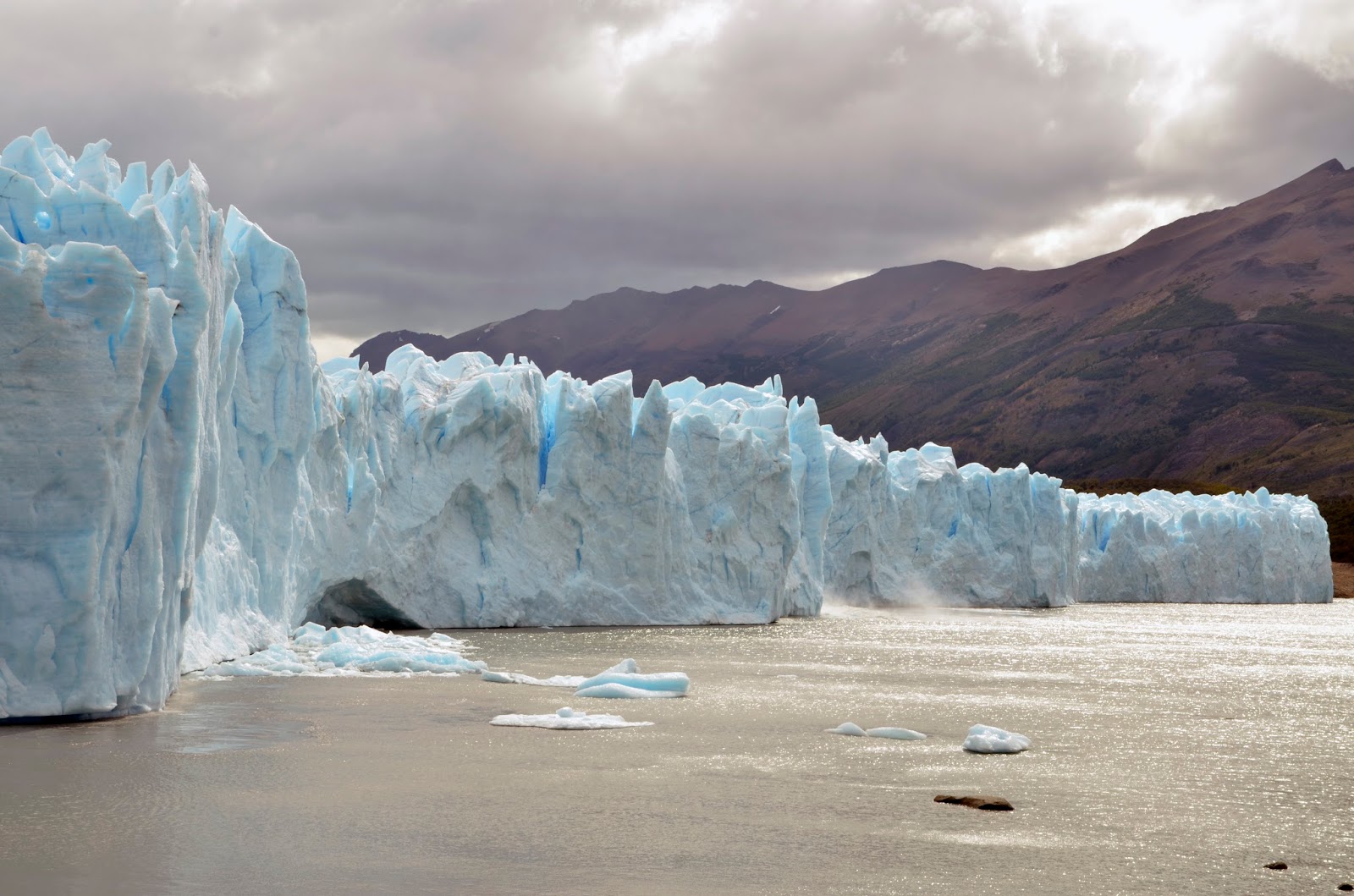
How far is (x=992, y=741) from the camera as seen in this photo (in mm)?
12414

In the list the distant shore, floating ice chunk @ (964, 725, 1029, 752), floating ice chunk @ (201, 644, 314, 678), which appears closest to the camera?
floating ice chunk @ (964, 725, 1029, 752)

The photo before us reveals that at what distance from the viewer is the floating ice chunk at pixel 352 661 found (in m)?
17.2

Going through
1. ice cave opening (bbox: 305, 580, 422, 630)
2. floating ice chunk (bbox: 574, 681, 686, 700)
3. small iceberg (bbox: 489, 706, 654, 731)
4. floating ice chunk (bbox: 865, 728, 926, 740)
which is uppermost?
ice cave opening (bbox: 305, 580, 422, 630)

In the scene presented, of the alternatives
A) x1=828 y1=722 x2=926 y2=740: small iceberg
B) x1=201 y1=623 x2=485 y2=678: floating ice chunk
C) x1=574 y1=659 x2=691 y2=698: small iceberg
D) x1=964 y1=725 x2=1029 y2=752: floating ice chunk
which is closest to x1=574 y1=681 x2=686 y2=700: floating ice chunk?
x1=574 y1=659 x2=691 y2=698: small iceberg

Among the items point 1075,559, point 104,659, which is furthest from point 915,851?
point 1075,559

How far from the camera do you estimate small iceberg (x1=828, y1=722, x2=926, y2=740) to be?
42.8ft

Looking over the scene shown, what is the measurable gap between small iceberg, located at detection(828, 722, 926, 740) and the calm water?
282mm

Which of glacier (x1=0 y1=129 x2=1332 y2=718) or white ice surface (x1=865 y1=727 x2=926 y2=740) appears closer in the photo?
glacier (x1=0 y1=129 x2=1332 y2=718)

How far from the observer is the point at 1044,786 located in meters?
10.8

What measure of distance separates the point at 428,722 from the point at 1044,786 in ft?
19.3

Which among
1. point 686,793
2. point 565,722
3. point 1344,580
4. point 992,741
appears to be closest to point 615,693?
point 565,722

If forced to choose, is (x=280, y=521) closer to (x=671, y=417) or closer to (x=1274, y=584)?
(x=671, y=417)

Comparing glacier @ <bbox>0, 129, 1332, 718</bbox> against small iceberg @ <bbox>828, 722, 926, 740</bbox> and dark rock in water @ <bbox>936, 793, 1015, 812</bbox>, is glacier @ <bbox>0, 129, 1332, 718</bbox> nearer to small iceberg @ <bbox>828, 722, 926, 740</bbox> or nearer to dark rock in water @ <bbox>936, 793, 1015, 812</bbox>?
small iceberg @ <bbox>828, 722, 926, 740</bbox>

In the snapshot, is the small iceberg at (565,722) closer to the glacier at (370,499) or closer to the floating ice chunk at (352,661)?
the glacier at (370,499)
